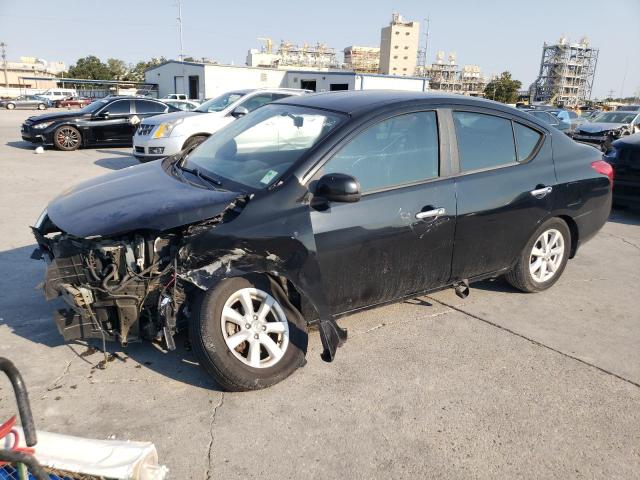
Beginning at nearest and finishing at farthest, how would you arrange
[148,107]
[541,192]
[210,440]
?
1. [210,440]
2. [541,192]
3. [148,107]

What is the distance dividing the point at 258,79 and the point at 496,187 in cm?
4221

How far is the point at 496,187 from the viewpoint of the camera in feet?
12.9

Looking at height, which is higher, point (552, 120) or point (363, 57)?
point (363, 57)

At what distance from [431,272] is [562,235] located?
167 cm

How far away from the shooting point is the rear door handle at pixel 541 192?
418 centimetres

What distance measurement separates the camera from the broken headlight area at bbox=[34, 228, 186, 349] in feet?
9.53

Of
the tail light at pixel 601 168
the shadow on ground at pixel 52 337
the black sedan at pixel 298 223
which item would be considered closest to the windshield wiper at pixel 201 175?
the black sedan at pixel 298 223

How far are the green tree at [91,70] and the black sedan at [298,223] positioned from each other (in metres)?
93.4

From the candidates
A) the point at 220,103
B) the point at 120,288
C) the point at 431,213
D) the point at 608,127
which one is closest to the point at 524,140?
the point at 431,213

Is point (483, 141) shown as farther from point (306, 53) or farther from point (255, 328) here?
point (306, 53)

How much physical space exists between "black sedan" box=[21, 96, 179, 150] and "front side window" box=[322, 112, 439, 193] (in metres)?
11.9

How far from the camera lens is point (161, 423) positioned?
275 cm

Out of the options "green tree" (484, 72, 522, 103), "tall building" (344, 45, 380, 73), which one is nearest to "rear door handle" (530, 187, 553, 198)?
"green tree" (484, 72, 522, 103)

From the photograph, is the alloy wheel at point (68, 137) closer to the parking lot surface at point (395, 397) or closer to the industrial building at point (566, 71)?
the parking lot surface at point (395, 397)
